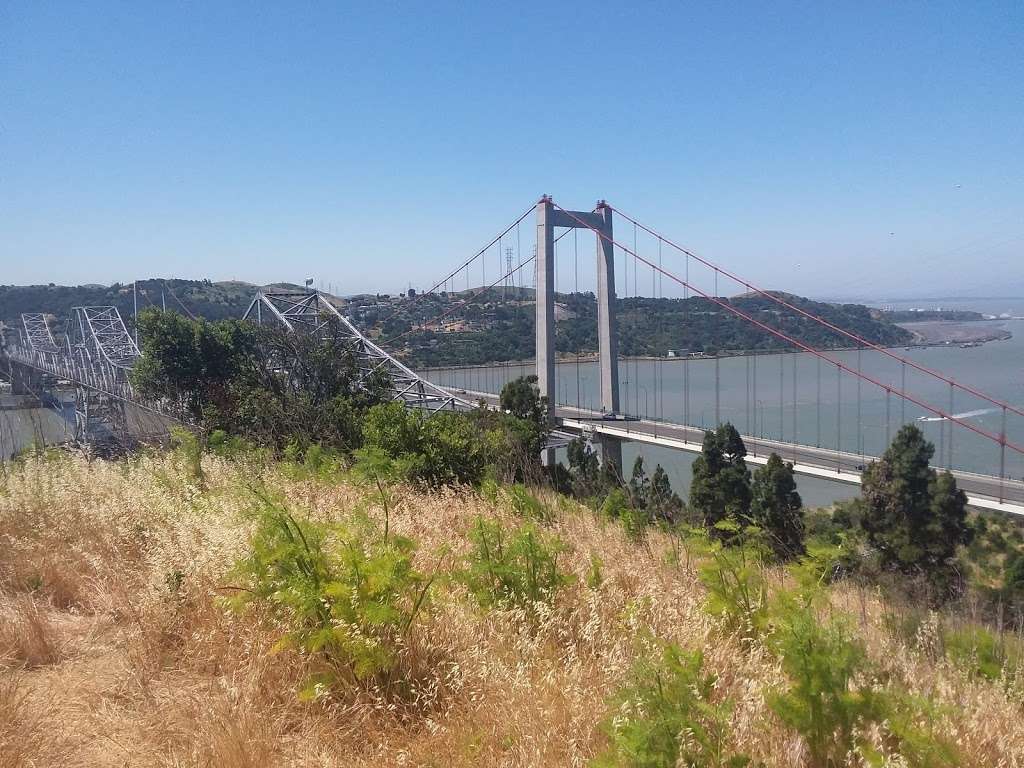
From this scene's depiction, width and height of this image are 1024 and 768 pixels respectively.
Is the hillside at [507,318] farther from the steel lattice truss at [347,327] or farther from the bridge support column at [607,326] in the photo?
the bridge support column at [607,326]

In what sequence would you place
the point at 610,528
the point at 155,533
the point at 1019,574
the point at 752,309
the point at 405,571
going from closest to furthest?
the point at 405,571, the point at 155,533, the point at 610,528, the point at 1019,574, the point at 752,309

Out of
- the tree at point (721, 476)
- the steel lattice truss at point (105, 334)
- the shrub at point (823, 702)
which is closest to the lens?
the shrub at point (823, 702)

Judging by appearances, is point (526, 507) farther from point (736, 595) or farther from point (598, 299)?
point (598, 299)

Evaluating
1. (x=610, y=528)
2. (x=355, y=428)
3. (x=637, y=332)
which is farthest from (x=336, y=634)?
(x=637, y=332)

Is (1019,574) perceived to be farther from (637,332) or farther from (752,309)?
(637,332)

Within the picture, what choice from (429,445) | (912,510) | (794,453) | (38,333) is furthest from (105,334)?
(912,510)

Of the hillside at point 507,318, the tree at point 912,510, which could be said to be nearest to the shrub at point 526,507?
the tree at point 912,510

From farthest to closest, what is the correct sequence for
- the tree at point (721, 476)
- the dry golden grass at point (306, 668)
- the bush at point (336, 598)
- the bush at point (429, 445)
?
the tree at point (721, 476) < the bush at point (429, 445) < the bush at point (336, 598) < the dry golden grass at point (306, 668)

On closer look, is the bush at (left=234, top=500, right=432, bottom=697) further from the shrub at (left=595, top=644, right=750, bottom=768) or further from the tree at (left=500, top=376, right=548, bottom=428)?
the tree at (left=500, top=376, right=548, bottom=428)
